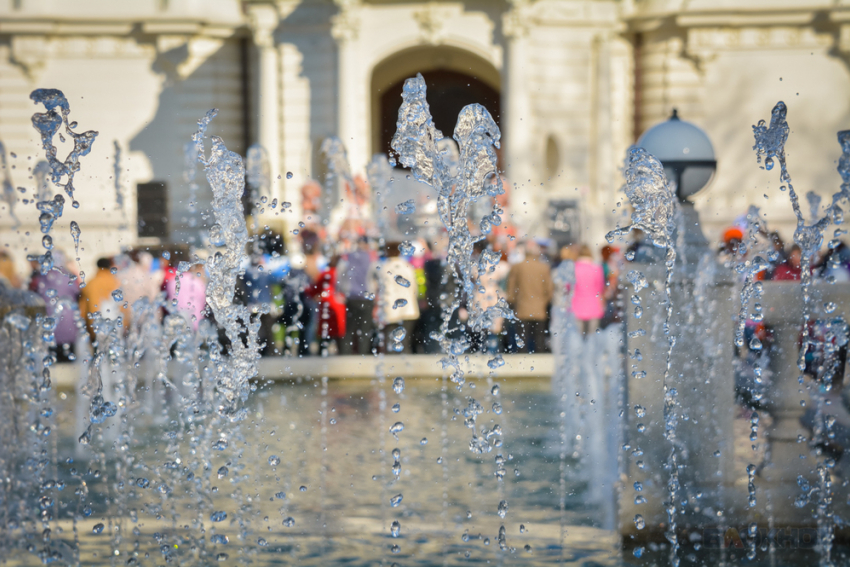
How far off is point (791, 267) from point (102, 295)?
20.1ft

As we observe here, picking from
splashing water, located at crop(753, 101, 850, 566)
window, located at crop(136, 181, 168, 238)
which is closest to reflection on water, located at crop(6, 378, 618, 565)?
splashing water, located at crop(753, 101, 850, 566)

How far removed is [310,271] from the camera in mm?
10680

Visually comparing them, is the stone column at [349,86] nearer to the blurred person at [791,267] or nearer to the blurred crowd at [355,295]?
the blurred crowd at [355,295]

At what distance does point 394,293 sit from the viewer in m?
10.0

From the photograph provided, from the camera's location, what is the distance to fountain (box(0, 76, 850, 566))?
493cm

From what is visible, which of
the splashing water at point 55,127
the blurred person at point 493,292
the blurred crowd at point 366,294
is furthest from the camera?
the blurred person at point 493,292

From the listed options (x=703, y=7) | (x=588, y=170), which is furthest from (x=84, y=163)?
(x=703, y=7)

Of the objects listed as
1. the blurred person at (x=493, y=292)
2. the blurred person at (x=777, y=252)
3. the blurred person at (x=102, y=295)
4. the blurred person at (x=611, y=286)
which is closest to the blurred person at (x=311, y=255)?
the blurred person at (x=493, y=292)

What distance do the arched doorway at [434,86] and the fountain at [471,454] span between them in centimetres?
1713

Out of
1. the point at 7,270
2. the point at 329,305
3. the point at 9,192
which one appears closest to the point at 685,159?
the point at 329,305

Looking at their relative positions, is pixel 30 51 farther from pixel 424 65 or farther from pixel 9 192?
pixel 424 65

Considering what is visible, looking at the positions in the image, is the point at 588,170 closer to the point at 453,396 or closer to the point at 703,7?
the point at 703,7

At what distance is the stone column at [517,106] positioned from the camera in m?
21.1

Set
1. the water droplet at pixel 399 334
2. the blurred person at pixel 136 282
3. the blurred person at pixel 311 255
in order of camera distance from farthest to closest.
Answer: the blurred person at pixel 311 255, the blurred person at pixel 136 282, the water droplet at pixel 399 334
